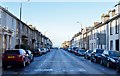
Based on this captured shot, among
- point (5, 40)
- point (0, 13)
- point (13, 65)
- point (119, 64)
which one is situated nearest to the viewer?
point (119, 64)

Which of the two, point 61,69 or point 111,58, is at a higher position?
point 111,58

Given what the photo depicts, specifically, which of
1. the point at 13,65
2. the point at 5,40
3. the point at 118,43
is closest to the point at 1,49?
the point at 5,40

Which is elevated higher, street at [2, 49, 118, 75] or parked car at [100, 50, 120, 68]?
parked car at [100, 50, 120, 68]

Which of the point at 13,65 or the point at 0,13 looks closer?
the point at 13,65

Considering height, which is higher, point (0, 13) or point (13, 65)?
point (0, 13)

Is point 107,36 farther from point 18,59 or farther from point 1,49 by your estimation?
point 18,59

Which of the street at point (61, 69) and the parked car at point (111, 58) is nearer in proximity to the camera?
the street at point (61, 69)

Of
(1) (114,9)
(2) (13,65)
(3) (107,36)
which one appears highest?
(1) (114,9)

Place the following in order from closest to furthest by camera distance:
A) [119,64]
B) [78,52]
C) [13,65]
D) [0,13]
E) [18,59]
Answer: [119,64] < [18,59] < [13,65] < [0,13] < [78,52]

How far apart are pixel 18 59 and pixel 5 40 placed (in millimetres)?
18931

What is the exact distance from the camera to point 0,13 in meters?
37.5

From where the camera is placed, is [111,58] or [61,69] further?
[111,58]

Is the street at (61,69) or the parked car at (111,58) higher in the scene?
the parked car at (111,58)

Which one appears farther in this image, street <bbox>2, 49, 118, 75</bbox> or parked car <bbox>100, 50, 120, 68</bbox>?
parked car <bbox>100, 50, 120, 68</bbox>
